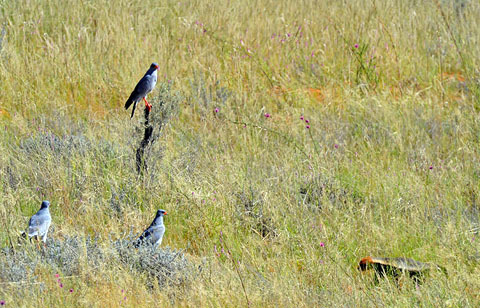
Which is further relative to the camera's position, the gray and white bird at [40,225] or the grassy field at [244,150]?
the gray and white bird at [40,225]

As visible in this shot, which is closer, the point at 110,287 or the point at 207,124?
the point at 110,287

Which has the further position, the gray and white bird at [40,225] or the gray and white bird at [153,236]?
the gray and white bird at [153,236]

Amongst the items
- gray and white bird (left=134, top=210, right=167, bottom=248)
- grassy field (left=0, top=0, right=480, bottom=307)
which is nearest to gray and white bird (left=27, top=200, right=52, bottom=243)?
grassy field (left=0, top=0, right=480, bottom=307)

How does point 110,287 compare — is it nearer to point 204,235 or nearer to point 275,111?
point 204,235

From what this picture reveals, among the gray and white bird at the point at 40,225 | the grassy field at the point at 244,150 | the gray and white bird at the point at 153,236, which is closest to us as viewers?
the grassy field at the point at 244,150

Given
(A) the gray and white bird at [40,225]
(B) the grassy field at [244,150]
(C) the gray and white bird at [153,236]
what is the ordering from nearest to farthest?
(B) the grassy field at [244,150] → (A) the gray and white bird at [40,225] → (C) the gray and white bird at [153,236]

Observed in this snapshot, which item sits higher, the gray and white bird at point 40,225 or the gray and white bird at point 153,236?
the gray and white bird at point 40,225

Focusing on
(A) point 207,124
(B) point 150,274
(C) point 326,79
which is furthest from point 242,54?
(B) point 150,274

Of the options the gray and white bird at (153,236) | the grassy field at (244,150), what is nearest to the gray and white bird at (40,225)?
the grassy field at (244,150)

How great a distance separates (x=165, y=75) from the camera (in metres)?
7.43

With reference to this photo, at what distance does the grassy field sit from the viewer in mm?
3686

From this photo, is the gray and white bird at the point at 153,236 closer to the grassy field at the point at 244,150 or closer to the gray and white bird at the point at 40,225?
the grassy field at the point at 244,150

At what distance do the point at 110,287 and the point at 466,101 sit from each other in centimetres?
498

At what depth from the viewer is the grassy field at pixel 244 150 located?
3.69m
